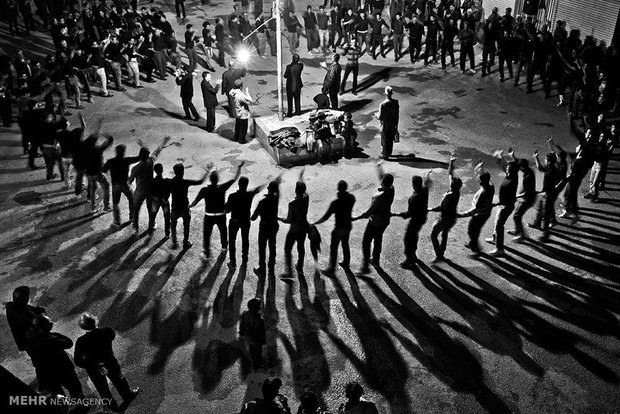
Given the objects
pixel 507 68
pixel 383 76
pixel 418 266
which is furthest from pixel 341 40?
pixel 418 266

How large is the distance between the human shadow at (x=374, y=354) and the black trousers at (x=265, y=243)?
1.36 metres

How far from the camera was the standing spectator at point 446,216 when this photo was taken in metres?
9.64

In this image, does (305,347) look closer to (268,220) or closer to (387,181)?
(268,220)

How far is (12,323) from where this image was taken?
23.5 feet

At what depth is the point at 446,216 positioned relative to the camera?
984cm

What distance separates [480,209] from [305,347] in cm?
409

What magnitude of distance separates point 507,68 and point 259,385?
1625 cm

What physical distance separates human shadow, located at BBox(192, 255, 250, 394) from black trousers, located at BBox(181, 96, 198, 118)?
8307mm

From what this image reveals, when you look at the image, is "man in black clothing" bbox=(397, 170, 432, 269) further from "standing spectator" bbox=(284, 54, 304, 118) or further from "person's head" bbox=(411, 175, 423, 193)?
"standing spectator" bbox=(284, 54, 304, 118)

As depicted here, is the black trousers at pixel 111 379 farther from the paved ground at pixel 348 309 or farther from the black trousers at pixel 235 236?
the black trousers at pixel 235 236

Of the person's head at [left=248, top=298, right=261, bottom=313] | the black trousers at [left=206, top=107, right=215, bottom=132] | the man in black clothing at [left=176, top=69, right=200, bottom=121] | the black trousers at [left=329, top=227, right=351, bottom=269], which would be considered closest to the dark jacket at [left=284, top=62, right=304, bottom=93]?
the black trousers at [left=206, top=107, right=215, bottom=132]

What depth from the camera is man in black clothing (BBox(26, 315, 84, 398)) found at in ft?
21.5

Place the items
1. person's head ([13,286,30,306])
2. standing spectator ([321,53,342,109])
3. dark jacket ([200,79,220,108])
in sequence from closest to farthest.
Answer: person's head ([13,286,30,306]) → dark jacket ([200,79,220,108]) → standing spectator ([321,53,342,109])

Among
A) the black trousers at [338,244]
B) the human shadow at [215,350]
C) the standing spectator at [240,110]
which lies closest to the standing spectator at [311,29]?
the standing spectator at [240,110]
